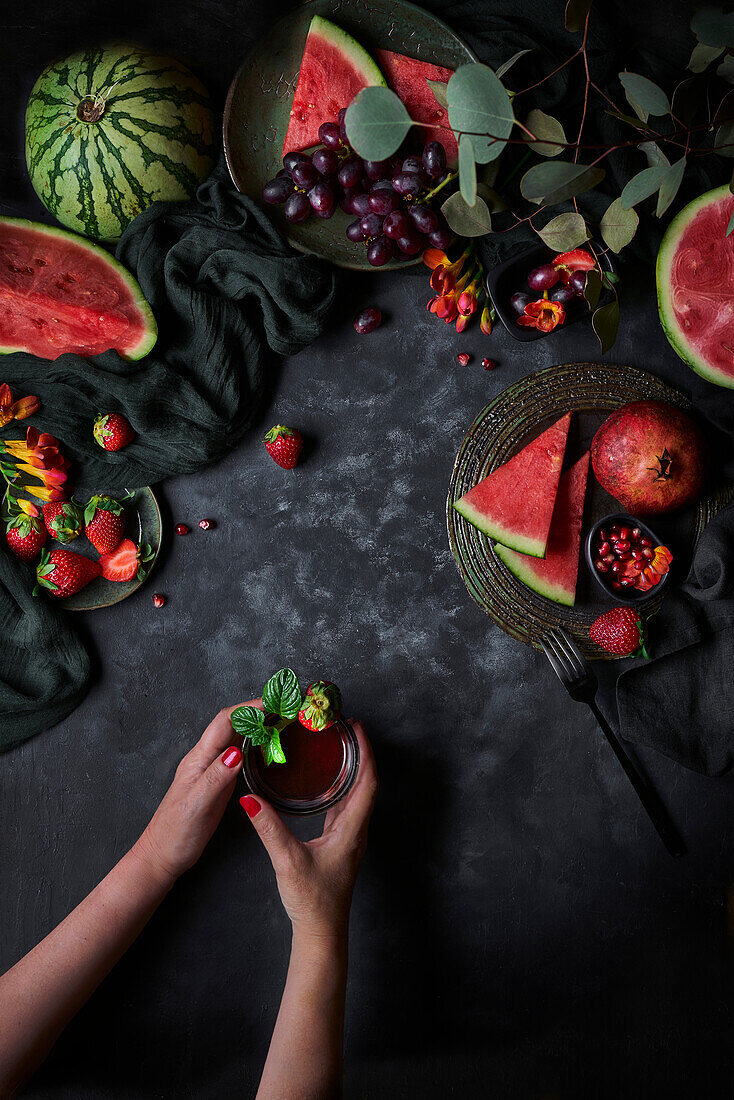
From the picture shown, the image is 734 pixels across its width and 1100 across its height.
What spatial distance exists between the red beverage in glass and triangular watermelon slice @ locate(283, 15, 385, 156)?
1238 mm

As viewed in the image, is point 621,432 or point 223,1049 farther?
point 223,1049

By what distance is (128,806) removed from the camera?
1.67 meters

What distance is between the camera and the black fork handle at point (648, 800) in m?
1.59

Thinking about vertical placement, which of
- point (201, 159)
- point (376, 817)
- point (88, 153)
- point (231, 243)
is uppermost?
point (88, 153)

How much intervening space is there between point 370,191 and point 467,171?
0.65 m

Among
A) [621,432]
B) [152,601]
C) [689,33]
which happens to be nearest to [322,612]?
[152,601]

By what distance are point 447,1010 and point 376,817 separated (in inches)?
17.3

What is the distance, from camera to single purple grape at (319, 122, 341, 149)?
1.52 m

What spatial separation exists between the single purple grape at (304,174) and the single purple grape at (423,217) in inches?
8.5

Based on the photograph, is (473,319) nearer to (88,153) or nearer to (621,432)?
(621,432)

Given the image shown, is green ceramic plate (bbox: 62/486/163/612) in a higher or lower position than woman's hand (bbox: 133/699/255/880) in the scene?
higher

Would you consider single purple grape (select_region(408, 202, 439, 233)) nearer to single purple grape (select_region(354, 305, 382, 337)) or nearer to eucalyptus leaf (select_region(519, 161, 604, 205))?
single purple grape (select_region(354, 305, 382, 337))

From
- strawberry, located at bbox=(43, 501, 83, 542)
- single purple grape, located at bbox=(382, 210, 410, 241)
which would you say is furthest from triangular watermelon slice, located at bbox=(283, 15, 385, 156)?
strawberry, located at bbox=(43, 501, 83, 542)

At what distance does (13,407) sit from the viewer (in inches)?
62.9
